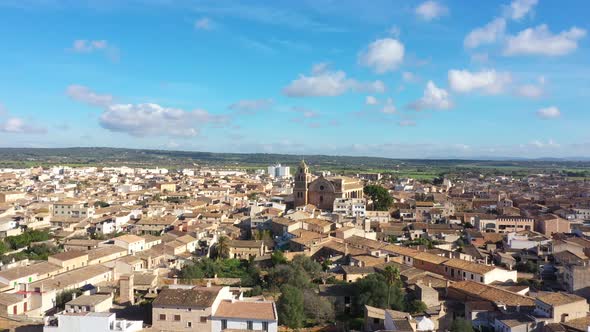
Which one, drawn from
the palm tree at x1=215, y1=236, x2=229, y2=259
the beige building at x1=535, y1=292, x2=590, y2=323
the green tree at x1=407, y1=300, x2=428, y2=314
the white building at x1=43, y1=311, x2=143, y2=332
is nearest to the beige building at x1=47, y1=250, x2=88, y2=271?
the palm tree at x1=215, y1=236, x2=229, y2=259

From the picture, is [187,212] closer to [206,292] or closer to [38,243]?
[38,243]

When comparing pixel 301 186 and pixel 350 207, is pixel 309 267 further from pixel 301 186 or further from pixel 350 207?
pixel 301 186

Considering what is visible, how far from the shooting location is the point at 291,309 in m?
24.5

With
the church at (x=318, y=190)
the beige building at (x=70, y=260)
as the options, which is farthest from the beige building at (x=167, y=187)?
the beige building at (x=70, y=260)

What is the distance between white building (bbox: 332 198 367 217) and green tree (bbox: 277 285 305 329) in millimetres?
32539

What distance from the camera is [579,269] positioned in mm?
29359

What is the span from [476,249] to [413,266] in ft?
24.3

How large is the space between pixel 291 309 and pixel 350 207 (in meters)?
35.7

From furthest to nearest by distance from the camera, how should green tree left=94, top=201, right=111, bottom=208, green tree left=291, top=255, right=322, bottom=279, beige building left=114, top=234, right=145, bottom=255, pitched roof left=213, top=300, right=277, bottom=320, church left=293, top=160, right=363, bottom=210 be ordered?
1. green tree left=94, top=201, right=111, bottom=208
2. church left=293, top=160, right=363, bottom=210
3. beige building left=114, top=234, right=145, bottom=255
4. green tree left=291, top=255, right=322, bottom=279
5. pitched roof left=213, top=300, right=277, bottom=320

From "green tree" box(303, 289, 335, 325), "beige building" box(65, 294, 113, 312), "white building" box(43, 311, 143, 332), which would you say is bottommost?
"green tree" box(303, 289, 335, 325)

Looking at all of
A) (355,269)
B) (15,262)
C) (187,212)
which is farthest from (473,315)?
(187,212)

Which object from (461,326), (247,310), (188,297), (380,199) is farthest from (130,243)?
(380,199)

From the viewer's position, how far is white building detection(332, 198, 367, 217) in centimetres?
5825

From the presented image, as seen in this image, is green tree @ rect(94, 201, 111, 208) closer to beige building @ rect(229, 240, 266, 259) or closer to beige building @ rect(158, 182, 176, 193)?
beige building @ rect(158, 182, 176, 193)
